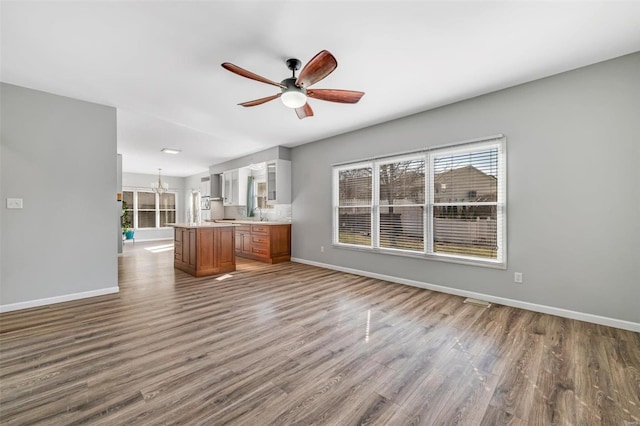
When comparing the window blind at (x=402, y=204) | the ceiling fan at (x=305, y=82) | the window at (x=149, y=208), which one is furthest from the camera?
the window at (x=149, y=208)

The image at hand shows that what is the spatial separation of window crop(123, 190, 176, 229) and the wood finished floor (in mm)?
8237

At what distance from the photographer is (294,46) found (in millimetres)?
2502

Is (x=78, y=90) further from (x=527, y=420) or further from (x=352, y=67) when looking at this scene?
(x=527, y=420)

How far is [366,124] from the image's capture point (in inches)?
188

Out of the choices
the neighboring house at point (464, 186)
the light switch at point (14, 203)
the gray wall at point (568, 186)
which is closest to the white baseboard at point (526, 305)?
the gray wall at point (568, 186)

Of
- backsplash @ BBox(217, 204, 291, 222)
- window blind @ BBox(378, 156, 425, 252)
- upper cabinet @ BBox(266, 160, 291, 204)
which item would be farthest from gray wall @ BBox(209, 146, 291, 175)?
window blind @ BBox(378, 156, 425, 252)

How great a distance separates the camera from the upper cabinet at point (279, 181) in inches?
249

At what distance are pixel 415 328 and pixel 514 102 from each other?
119 inches

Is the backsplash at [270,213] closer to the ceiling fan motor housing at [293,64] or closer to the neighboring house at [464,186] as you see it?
the neighboring house at [464,186]

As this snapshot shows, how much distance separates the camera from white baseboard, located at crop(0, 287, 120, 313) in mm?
3210

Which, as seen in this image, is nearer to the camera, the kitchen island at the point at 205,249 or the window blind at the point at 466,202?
the window blind at the point at 466,202

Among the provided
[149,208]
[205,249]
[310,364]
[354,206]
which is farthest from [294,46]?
[149,208]

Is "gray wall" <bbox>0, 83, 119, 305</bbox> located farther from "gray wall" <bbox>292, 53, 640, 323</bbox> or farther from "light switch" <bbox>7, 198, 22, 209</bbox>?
"gray wall" <bbox>292, 53, 640, 323</bbox>

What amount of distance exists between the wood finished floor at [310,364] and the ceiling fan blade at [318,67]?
2431mm
